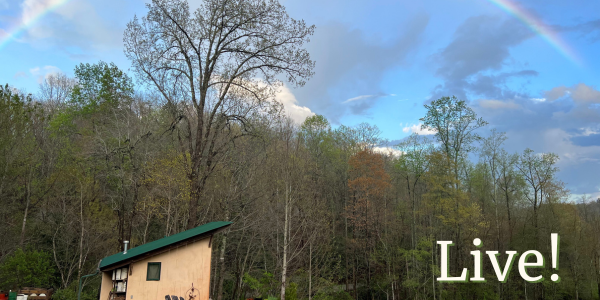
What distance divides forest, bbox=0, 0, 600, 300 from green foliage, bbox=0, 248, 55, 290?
72mm

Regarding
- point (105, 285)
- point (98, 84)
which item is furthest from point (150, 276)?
point (98, 84)

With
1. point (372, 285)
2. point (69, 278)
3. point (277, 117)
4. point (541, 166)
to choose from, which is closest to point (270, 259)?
point (372, 285)

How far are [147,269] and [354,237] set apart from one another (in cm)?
2802

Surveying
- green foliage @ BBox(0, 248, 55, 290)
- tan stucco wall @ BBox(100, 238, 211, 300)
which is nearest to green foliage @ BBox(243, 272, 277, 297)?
tan stucco wall @ BBox(100, 238, 211, 300)

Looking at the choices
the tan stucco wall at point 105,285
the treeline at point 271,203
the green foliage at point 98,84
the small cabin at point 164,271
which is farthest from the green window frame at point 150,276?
the green foliage at point 98,84

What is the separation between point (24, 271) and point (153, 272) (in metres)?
14.8

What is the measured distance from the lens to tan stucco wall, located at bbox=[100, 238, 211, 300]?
30.9 ft

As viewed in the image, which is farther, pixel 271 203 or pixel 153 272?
pixel 271 203

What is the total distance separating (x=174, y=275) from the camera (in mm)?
9602

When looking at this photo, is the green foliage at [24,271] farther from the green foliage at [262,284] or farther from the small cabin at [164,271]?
the small cabin at [164,271]

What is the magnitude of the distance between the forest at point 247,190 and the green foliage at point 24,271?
0.07 m

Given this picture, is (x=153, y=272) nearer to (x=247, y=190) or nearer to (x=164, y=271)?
(x=164, y=271)

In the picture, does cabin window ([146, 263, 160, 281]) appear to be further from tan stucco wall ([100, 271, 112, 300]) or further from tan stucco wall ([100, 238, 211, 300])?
tan stucco wall ([100, 271, 112, 300])

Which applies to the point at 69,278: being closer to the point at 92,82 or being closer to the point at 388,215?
the point at 92,82
